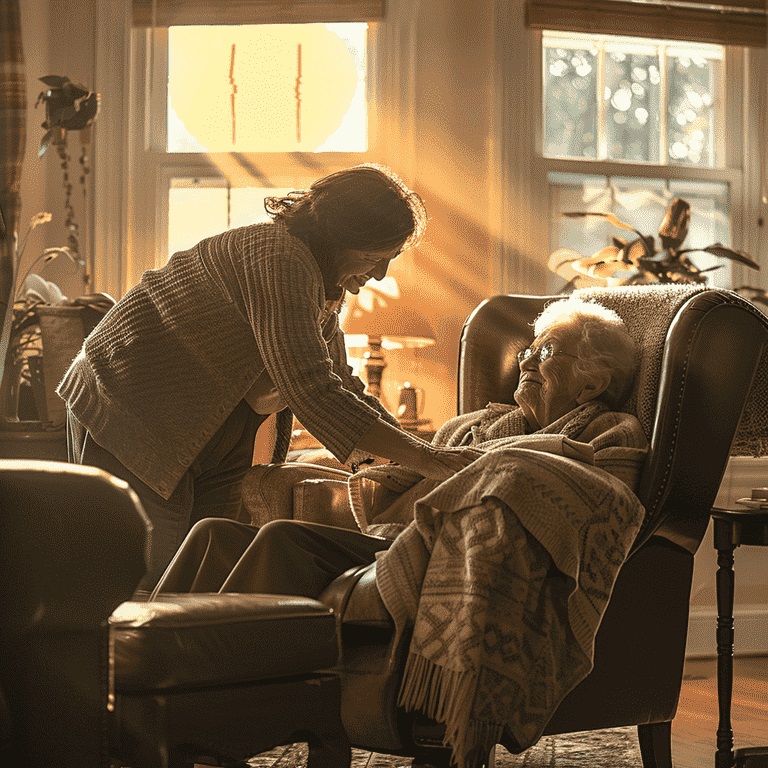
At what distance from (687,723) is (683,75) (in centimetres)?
265

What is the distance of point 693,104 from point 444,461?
2990 mm

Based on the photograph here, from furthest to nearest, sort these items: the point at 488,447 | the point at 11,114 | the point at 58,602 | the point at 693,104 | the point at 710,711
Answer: the point at 693,104, the point at 11,114, the point at 710,711, the point at 488,447, the point at 58,602

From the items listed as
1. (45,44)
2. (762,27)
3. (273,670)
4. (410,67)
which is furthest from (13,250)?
(762,27)

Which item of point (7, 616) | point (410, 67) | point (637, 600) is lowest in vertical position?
point (637, 600)

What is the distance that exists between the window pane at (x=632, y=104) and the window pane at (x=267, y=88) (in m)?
0.99

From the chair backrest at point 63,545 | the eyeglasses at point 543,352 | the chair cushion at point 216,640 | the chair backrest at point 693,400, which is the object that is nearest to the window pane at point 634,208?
the eyeglasses at point 543,352

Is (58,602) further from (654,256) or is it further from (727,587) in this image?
(654,256)

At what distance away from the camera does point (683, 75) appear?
184 inches

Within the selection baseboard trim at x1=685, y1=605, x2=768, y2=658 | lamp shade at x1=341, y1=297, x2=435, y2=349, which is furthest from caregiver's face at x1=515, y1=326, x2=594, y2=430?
baseboard trim at x1=685, y1=605, x2=768, y2=658

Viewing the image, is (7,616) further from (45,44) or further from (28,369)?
(45,44)

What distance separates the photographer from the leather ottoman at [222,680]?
160cm

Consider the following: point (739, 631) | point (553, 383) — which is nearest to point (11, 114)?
point (553, 383)

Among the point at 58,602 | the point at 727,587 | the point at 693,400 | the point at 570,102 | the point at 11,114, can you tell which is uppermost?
the point at 570,102

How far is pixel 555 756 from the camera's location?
2.88 meters
